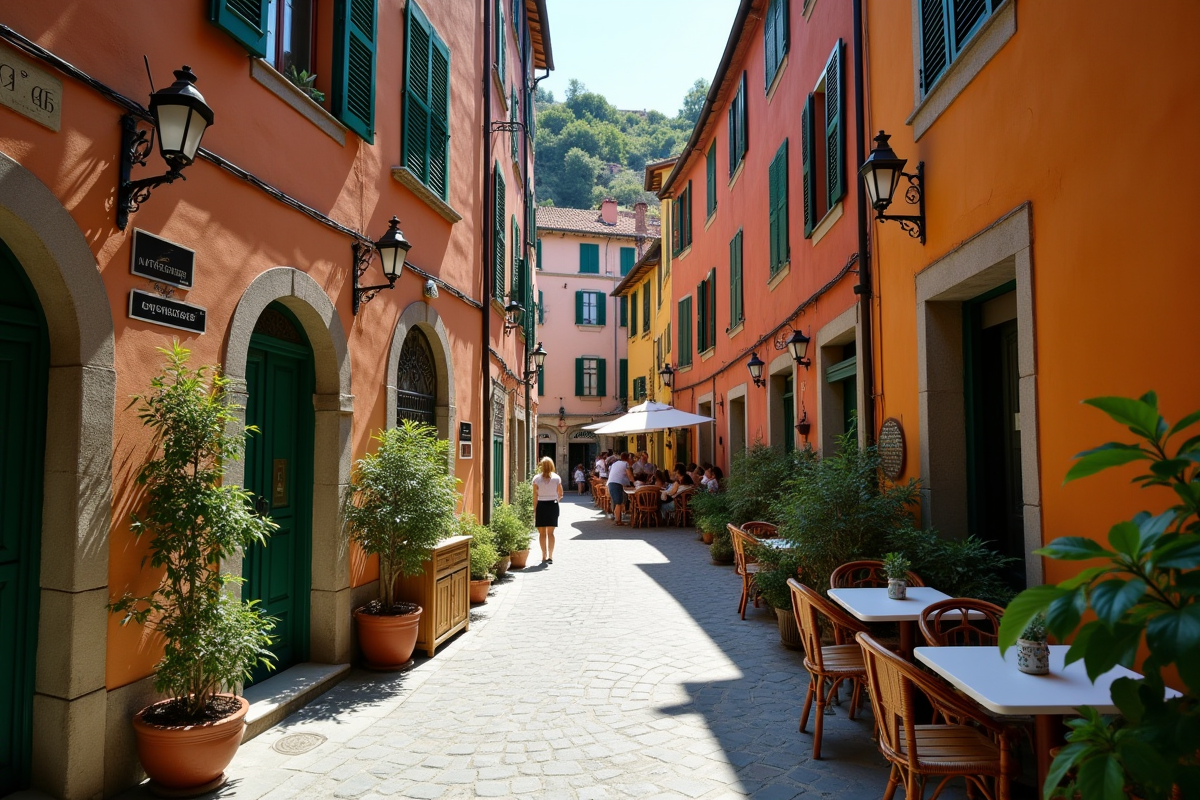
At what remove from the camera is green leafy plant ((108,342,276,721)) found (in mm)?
3475

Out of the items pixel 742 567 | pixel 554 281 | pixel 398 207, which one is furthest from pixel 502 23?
pixel 554 281

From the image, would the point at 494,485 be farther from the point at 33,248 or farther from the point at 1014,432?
the point at 33,248

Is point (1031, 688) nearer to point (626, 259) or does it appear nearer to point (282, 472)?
point (282, 472)

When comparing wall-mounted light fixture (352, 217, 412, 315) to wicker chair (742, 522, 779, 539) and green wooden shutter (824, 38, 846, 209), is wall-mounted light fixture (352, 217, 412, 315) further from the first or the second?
wicker chair (742, 522, 779, 539)

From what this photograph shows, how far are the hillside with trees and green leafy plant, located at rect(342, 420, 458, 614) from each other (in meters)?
42.6

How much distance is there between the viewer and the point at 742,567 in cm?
739

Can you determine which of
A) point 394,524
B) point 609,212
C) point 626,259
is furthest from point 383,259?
point 609,212

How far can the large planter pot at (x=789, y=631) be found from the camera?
6.08 meters

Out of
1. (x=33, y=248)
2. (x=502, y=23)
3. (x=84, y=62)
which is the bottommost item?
(x=33, y=248)

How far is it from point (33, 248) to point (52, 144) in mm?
443

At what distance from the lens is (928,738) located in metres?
3.15

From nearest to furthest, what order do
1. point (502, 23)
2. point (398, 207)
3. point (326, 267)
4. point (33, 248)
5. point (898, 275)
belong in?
point (33, 248), point (326, 267), point (898, 275), point (398, 207), point (502, 23)

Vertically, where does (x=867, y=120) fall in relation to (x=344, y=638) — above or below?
above

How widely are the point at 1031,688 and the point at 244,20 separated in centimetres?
A: 514
